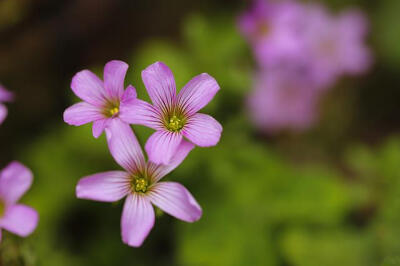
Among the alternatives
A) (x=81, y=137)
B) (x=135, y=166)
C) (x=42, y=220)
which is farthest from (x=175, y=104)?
(x=42, y=220)

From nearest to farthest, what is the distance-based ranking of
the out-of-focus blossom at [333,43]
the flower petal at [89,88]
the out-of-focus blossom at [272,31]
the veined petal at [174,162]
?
the veined petal at [174,162] → the flower petal at [89,88] → the out-of-focus blossom at [272,31] → the out-of-focus blossom at [333,43]

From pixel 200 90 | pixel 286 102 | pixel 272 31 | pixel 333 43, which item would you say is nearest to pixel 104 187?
pixel 200 90

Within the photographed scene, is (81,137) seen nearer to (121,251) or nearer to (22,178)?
(121,251)

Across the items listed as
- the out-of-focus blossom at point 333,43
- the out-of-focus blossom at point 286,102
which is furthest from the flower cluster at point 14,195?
the out-of-focus blossom at point 333,43

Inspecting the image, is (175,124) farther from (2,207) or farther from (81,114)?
(2,207)

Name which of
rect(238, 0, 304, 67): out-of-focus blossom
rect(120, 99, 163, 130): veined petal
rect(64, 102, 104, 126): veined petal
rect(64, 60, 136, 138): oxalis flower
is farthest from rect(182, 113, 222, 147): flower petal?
rect(238, 0, 304, 67): out-of-focus blossom

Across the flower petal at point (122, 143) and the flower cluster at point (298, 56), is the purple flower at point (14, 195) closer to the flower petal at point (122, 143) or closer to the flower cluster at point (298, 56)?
the flower petal at point (122, 143)
